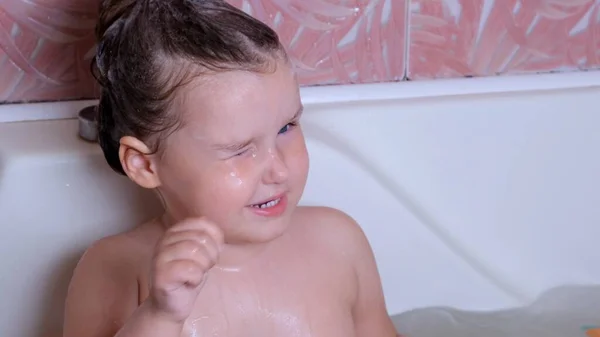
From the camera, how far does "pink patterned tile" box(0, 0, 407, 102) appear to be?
114cm

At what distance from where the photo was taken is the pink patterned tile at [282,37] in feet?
Answer: 3.74

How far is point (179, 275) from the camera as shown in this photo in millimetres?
744

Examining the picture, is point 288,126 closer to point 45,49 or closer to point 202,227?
point 202,227

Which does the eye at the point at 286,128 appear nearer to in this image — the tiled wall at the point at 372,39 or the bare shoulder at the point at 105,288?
the bare shoulder at the point at 105,288

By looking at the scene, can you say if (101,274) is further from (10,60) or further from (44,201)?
(10,60)

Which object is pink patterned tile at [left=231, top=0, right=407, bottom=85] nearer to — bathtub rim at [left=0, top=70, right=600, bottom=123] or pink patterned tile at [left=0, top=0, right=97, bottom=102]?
bathtub rim at [left=0, top=70, right=600, bottom=123]

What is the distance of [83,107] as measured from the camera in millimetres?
1195

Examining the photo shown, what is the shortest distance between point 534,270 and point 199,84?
0.67 metres

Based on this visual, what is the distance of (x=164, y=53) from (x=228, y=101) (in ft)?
0.24

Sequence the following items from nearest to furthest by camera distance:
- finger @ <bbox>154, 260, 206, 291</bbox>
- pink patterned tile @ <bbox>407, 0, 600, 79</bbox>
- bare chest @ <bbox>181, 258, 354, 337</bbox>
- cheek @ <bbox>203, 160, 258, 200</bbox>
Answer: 1. finger @ <bbox>154, 260, 206, 291</bbox>
2. cheek @ <bbox>203, 160, 258, 200</bbox>
3. bare chest @ <bbox>181, 258, 354, 337</bbox>
4. pink patterned tile @ <bbox>407, 0, 600, 79</bbox>

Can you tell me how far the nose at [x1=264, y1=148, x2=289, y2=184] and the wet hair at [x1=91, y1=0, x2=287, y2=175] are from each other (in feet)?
0.25

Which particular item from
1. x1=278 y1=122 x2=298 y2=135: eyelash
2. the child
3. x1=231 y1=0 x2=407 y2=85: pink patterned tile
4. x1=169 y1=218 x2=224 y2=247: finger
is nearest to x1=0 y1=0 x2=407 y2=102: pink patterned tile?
x1=231 y1=0 x2=407 y2=85: pink patterned tile

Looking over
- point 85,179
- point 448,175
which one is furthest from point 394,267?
point 85,179

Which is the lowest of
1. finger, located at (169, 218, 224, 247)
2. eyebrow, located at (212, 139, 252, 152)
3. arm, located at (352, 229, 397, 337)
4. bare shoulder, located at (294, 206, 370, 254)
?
arm, located at (352, 229, 397, 337)
